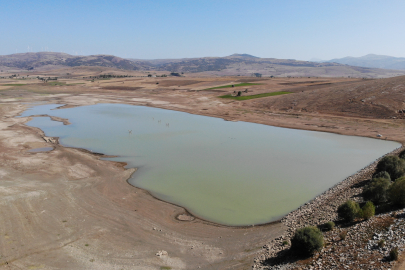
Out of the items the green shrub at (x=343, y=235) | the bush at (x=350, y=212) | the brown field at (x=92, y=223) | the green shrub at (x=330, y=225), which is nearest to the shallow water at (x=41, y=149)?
the brown field at (x=92, y=223)

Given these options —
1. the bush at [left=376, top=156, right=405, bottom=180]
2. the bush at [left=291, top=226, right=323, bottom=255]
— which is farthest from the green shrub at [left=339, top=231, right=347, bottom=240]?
the bush at [left=376, top=156, right=405, bottom=180]

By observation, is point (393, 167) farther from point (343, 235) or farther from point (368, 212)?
point (343, 235)

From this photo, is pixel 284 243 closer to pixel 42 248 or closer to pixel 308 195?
pixel 308 195

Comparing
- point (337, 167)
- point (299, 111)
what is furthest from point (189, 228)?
point (299, 111)

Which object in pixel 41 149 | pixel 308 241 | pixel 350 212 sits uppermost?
pixel 350 212

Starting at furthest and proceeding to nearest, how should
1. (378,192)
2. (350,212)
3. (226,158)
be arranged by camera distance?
(226,158)
(378,192)
(350,212)

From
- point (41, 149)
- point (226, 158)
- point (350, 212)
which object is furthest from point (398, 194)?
point (41, 149)

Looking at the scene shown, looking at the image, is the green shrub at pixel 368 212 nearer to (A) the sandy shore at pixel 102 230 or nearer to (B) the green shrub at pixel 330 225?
(B) the green shrub at pixel 330 225
